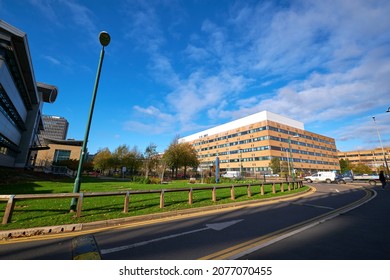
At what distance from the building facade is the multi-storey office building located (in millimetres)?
44740

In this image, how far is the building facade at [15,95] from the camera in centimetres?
2139

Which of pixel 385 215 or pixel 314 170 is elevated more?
pixel 314 170

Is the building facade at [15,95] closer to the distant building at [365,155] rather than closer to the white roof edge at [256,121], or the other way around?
the white roof edge at [256,121]

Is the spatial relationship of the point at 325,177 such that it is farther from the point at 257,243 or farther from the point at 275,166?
the point at 257,243

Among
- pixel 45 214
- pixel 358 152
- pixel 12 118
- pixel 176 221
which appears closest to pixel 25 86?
pixel 12 118

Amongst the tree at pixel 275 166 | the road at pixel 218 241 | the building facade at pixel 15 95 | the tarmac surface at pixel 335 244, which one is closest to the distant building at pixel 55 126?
the building facade at pixel 15 95

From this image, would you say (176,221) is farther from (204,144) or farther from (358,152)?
(358,152)

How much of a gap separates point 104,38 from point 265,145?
6647 cm

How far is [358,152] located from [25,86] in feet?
496

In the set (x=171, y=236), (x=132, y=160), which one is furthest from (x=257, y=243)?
(x=132, y=160)

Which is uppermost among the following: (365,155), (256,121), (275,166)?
(256,121)

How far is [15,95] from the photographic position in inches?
1078

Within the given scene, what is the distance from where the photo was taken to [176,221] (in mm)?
6723
